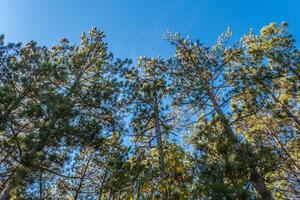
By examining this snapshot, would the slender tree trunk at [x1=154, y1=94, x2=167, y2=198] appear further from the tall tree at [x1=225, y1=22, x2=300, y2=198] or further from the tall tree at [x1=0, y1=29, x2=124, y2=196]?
the tall tree at [x1=225, y1=22, x2=300, y2=198]

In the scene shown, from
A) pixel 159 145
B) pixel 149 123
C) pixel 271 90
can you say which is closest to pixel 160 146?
pixel 159 145

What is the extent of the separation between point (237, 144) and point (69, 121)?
492cm

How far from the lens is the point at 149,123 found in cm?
1131

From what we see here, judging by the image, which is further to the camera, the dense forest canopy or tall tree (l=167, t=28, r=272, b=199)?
tall tree (l=167, t=28, r=272, b=199)

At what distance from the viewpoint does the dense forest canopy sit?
632cm

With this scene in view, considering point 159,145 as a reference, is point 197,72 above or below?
above

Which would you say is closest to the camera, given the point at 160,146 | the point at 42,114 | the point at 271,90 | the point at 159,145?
the point at 42,114

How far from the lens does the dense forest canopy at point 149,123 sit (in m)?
6.32

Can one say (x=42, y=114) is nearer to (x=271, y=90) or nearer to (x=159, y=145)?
(x=159, y=145)

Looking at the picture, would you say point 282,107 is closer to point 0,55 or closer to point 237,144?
point 237,144

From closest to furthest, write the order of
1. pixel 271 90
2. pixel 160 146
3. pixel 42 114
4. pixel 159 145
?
pixel 42 114, pixel 160 146, pixel 159 145, pixel 271 90

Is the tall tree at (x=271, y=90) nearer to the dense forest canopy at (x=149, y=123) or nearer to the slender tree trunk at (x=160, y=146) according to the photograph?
the dense forest canopy at (x=149, y=123)

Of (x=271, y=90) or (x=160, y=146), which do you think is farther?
(x=271, y=90)

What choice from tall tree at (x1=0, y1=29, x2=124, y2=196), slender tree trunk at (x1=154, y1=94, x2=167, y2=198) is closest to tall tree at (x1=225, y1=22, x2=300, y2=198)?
slender tree trunk at (x1=154, y1=94, x2=167, y2=198)
